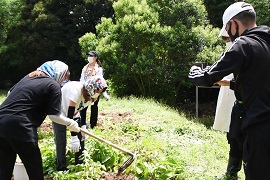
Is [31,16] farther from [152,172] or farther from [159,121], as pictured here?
[152,172]

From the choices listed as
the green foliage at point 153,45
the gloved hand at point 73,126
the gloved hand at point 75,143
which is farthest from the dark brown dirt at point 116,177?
the green foliage at point 153,45

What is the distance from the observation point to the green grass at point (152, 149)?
4.14m

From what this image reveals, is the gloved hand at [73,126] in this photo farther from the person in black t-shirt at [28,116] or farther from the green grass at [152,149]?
the green grass at [152,149]

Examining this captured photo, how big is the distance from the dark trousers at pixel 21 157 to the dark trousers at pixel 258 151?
1908 mm

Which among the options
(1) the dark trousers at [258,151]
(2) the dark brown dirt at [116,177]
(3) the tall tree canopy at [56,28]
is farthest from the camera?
(3) the tall tree canopy at [56,28]

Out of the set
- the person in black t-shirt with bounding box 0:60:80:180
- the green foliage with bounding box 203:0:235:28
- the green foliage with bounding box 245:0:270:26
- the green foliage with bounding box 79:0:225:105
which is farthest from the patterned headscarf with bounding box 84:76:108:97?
the green foliage with bounding box 203:0:235:28

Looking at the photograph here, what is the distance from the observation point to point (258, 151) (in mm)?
2686

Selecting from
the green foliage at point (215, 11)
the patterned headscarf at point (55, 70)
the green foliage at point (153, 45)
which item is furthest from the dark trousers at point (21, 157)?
the green foliage at point (215, 11)

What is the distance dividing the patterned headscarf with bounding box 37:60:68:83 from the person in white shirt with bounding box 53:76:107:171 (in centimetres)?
52

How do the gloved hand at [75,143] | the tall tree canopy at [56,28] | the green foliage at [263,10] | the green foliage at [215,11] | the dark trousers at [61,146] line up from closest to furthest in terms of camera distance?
the gloved hand at [75,143] → the dark trousers at [61,146] → the green foliage at [263,10] → the green foliage at [215,11] → the tall tree canopy at [56,28]

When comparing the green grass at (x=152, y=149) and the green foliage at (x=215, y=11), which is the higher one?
the green foliage at (x=215, y=11)

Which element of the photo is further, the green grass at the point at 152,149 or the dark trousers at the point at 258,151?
the green grass at the point at 152,149

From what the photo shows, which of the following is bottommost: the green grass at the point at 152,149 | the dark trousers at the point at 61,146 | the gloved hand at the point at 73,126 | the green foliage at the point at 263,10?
the green grass at the point at 152,149

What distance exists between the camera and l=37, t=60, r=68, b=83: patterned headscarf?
3504 mm
